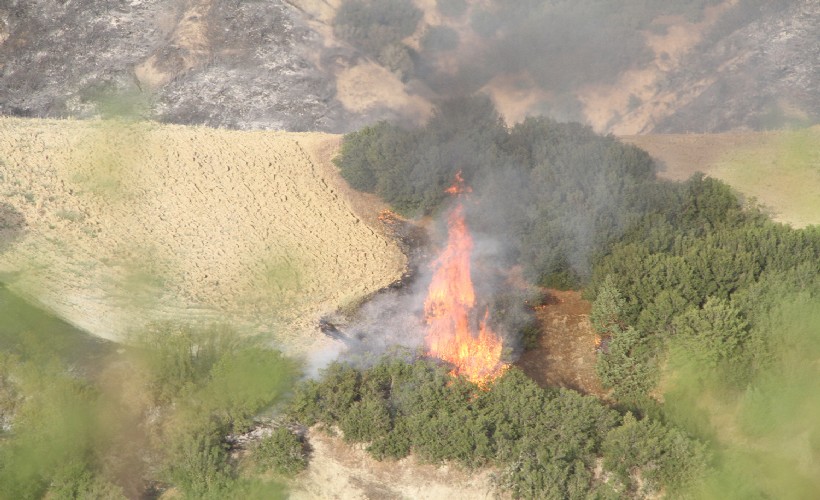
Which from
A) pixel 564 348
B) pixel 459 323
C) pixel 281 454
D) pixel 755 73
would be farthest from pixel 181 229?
pixel 755 73

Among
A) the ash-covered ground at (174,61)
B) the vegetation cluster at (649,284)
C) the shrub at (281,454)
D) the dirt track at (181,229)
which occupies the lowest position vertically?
the ash-covered ground at (174,61)

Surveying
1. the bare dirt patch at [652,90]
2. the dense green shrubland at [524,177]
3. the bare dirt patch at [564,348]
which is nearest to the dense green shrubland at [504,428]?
the bare dirt patch at [564,348]

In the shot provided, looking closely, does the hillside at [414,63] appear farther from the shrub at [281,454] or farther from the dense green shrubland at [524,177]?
the shrub at [281,454]

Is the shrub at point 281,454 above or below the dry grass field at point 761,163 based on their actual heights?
below

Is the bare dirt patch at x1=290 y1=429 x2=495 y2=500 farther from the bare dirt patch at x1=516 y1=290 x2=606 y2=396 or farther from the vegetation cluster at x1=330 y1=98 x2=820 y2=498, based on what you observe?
the bare dirt patch at x1=516 y1=290 x2=606 y2=396

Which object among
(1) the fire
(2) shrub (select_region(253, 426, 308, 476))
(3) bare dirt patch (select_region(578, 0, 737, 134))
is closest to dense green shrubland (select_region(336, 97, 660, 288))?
(1) the fire

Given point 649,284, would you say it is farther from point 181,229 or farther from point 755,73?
point 755,73

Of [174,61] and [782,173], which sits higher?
[782,173]
